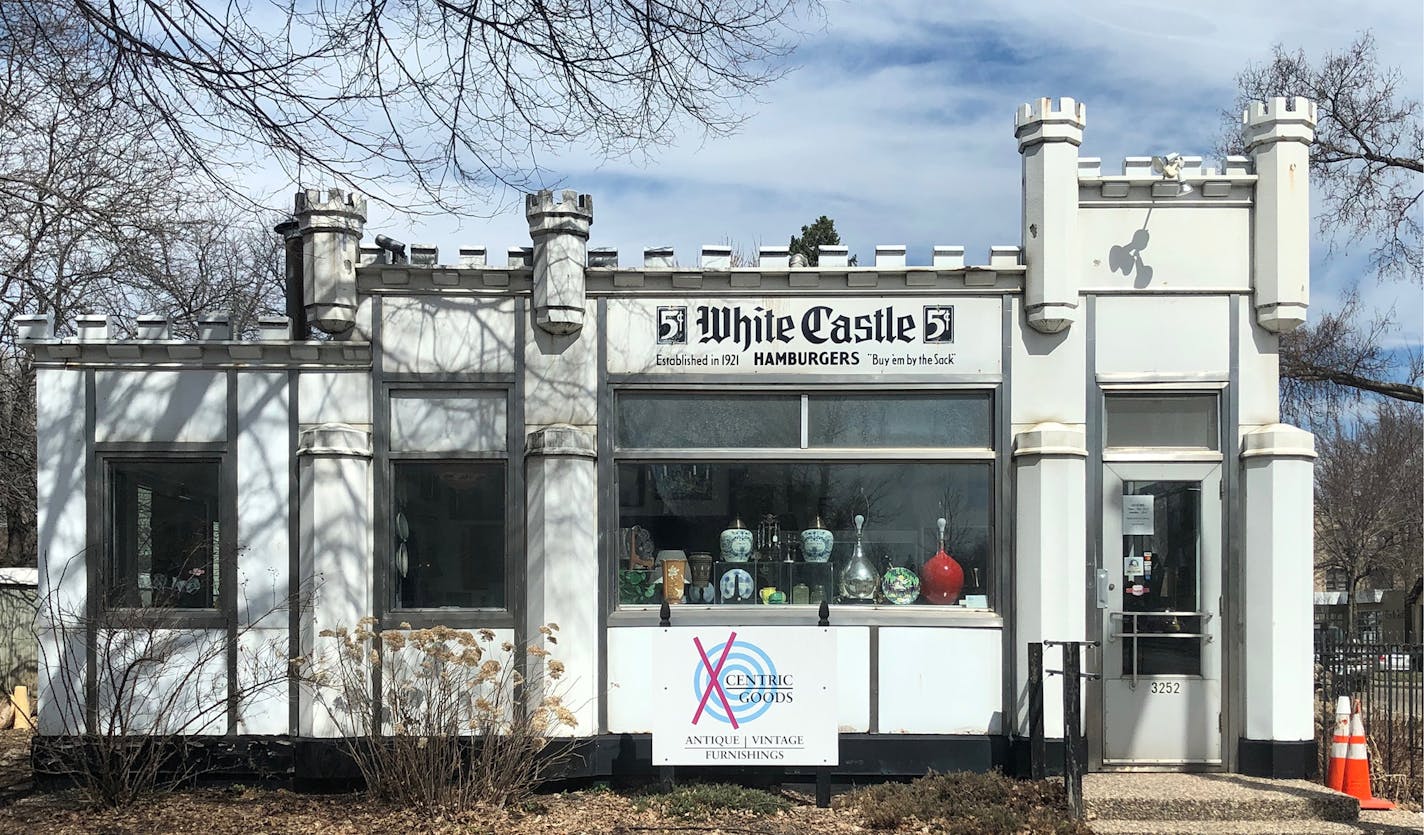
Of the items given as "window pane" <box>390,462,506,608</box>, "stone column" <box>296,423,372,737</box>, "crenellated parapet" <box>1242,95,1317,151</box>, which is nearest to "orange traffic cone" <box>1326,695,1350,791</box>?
"crenellated parapet" <box>1242,95,1317,151</box>

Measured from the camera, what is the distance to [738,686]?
352 inches

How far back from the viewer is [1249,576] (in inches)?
368

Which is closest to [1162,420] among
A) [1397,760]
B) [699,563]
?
[699,563]

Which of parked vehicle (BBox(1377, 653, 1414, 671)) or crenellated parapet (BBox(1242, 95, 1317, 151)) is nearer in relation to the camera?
crenellated parapet (BBox(1242, 95, 1317, 151))

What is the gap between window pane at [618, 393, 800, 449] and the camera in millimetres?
9703

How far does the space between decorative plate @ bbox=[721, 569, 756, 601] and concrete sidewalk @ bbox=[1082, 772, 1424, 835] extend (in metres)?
2.68

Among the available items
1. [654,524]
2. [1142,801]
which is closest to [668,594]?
[654,524]

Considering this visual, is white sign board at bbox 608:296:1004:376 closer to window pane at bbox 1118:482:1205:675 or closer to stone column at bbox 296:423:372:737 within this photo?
window pane at bbox 1118:482:1205:675

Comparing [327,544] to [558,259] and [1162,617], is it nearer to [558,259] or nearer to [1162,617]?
[558,259]

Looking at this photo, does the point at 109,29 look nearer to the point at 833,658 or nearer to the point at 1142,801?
the point at 833,658

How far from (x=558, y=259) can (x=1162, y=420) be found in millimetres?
4465

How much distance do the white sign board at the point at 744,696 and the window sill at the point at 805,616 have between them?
0.61 meters

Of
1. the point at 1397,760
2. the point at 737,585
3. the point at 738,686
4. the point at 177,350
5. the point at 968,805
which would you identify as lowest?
the point at 1397,760

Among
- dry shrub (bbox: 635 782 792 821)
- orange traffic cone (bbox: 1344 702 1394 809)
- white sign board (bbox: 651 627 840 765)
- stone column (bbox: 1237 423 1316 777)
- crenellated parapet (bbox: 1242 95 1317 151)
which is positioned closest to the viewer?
dry shrub (bbox: 635 782 792 821)
